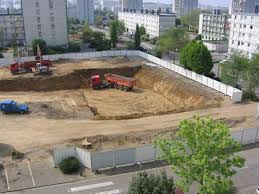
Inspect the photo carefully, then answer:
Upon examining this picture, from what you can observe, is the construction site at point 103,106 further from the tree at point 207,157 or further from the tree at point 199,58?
the tree at point 207,157

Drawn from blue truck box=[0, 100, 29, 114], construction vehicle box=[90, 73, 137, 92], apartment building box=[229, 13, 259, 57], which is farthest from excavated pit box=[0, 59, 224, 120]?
apartment building box=[229, 13, 259, 57]

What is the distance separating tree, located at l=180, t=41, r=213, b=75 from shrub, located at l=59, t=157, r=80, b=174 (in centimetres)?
2655

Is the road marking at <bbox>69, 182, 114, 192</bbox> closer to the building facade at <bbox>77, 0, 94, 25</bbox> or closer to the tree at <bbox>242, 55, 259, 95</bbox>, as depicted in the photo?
the tree at <bbox>242, 55, 259, 95</bbox>

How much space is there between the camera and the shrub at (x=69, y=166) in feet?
76.6

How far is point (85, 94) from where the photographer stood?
46906mm

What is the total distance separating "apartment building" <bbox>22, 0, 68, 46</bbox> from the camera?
7375cm

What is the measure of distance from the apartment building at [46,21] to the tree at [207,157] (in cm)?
6522

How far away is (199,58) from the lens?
44562 millimetres

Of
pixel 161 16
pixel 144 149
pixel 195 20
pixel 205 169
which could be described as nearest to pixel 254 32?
pixel 161 16

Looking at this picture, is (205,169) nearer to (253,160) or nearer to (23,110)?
(253,160)

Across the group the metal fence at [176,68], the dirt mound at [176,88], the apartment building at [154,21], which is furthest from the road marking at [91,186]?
the apartment building at [154,21]

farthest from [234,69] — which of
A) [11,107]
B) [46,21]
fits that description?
[46,21]

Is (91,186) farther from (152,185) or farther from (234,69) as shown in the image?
(234,69)

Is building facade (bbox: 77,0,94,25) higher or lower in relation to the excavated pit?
higher
